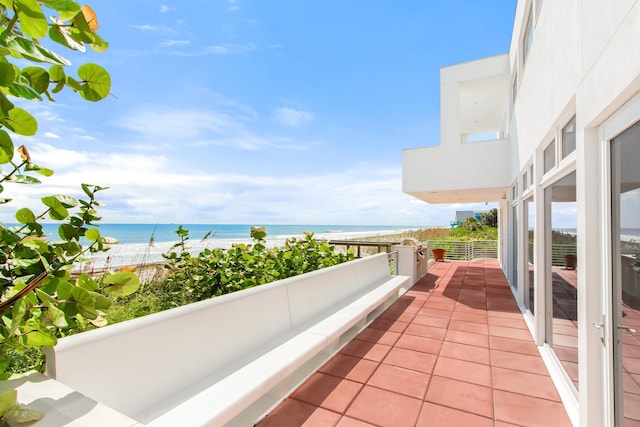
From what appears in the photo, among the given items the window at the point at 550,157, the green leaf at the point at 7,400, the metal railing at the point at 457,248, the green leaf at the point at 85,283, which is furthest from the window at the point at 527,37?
the metal railing at the point at 457,248

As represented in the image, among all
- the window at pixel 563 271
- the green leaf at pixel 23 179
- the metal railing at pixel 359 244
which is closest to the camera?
the green leaf at pixel 23 179

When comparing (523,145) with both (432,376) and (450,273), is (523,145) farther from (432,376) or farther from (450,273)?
(450,273)

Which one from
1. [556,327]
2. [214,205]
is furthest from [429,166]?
[214,205]

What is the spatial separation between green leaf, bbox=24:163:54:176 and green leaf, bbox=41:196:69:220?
75 millimetres

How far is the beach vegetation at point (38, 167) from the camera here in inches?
22.8

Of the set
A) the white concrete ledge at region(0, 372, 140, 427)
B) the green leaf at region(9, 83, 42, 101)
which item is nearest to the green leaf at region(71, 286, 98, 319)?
the green leaf at region(9, 83, 42, 101)

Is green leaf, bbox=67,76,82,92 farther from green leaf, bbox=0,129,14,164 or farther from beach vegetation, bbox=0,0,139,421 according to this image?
green leaf, bbox=0,129,14,164

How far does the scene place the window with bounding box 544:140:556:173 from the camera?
3179 millimetres

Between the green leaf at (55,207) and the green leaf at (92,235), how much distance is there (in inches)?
3.5

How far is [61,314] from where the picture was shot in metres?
0.69

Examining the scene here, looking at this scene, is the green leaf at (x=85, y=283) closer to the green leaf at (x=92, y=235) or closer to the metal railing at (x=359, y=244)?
the green leaf at (x=92, y=235)

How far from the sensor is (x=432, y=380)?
2912 mm

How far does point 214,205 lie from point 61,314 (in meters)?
18.1

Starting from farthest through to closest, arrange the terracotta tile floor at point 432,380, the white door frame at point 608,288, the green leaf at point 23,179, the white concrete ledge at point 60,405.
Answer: the terracotta tile floor at point 432,380
the white door frame at point 608,288
the white concrete ledge at point 60,405
the green leaf at point 23,179
